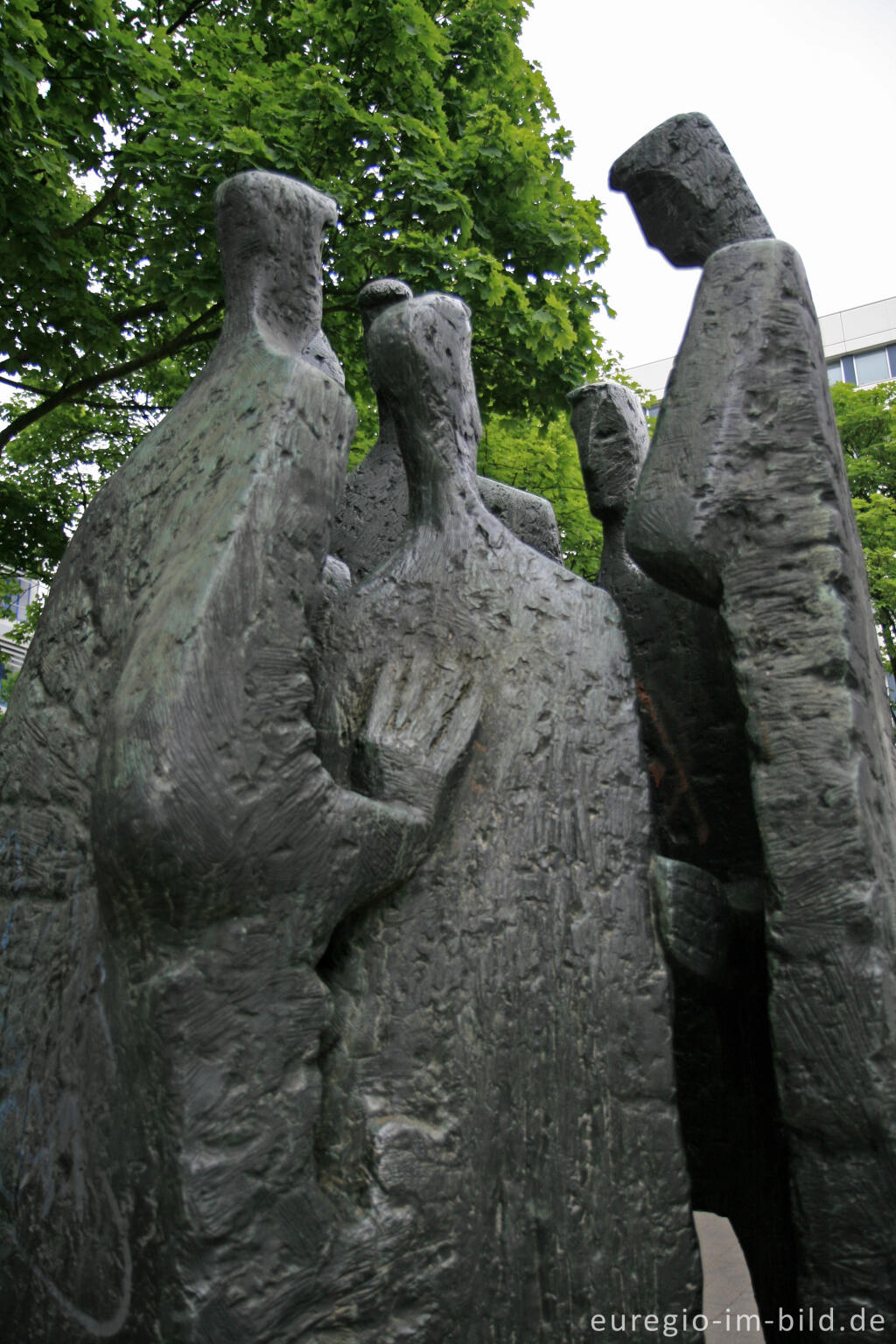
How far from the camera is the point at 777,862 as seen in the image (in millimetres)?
1809

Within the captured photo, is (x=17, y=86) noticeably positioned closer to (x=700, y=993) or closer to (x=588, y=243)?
(x=588, y=243)

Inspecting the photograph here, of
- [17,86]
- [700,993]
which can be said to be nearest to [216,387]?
[700,993]

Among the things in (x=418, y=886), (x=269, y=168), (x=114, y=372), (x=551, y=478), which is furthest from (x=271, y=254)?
(x=551, y=478)

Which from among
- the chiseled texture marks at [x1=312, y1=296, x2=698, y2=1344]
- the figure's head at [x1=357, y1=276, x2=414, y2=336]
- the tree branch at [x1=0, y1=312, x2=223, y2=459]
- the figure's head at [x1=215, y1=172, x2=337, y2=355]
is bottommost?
the chiseled texture marks at [x1=312, y1=296, x2=698, y2=1344]

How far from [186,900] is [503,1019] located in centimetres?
55

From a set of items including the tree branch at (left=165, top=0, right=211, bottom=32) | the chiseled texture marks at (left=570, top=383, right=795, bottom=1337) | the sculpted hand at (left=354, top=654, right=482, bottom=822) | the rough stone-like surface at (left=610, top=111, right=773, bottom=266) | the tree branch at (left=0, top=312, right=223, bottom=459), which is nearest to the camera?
the sculpted hand at (left=354, top=654, right=482, bottom=822)

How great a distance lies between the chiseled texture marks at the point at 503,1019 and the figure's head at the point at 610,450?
74 cm

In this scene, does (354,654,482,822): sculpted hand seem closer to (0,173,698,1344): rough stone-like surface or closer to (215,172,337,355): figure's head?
(0,173,698,1344): rough stone-like surface

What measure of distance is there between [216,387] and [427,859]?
0.92 meters

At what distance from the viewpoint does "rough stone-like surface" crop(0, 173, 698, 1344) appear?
1558 mm

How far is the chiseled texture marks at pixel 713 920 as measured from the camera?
199 cm

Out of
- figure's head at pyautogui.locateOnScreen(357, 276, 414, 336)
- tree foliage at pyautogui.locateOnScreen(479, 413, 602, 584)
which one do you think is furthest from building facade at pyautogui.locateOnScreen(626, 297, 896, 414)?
figure's head at pyautogui.locateOnScreen(357, 276, 414, 336)

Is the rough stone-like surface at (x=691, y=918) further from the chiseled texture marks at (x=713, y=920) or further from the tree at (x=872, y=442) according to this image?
the tree at (x=872, y=442)

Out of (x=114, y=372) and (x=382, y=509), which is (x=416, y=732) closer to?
(x=382, y=509)
